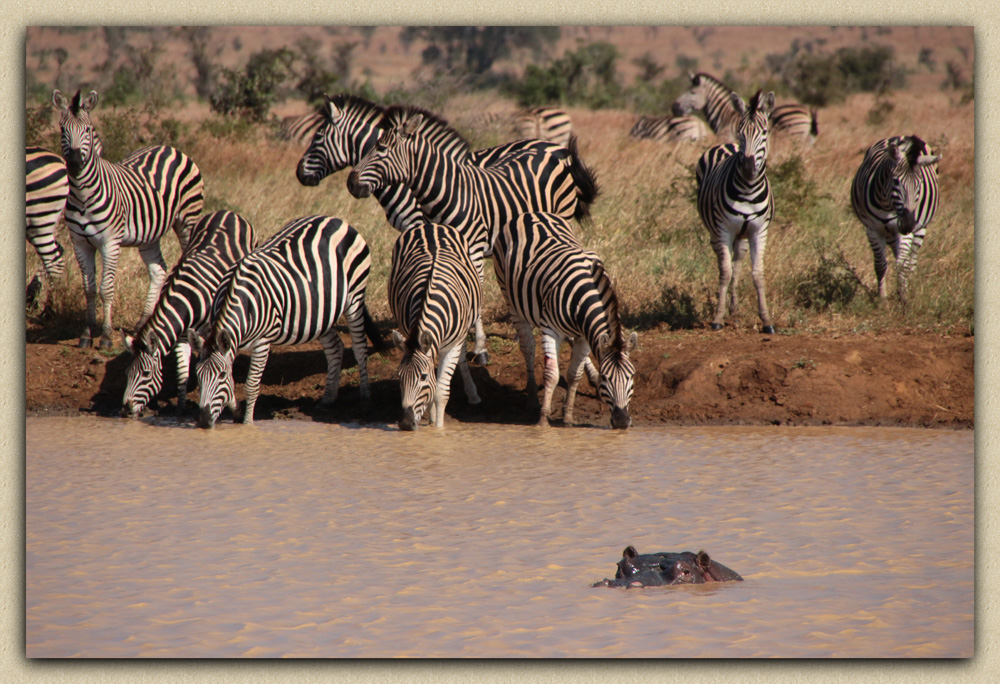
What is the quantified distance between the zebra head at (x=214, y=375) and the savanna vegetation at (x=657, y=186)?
2246mm

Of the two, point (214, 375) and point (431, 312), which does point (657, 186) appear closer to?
point (431, 312)

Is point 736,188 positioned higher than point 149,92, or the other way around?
point 149,92

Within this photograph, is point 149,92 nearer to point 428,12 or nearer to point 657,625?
point 428,12

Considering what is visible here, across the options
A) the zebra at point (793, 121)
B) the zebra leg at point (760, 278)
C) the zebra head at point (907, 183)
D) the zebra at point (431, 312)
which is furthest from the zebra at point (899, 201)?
the zebra at point (793, 121)

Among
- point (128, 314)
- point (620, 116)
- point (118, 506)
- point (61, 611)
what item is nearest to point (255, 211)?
point (128, 314)

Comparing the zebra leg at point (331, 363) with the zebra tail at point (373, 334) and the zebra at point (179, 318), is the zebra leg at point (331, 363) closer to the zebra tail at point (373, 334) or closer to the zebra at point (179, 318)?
the zebra tail at point (373, 334)

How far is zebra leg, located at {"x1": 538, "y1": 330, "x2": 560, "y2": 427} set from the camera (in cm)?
827

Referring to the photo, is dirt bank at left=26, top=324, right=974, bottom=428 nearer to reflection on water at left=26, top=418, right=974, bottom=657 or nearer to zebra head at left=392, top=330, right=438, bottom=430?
reflection on water at left=26, top=418, right=974, bottom=657

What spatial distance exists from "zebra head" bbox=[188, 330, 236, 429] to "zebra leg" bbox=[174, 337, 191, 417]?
0.58 meters

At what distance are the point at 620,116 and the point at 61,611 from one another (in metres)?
20.8

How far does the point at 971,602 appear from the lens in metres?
4.61

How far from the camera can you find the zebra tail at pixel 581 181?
10062 mm

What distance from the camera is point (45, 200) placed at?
972 cm

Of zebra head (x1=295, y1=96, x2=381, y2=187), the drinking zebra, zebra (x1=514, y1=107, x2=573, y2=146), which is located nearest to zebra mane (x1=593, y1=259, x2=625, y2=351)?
zebra head (x1=295, y1=96, x2=381, y2=187)
